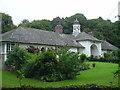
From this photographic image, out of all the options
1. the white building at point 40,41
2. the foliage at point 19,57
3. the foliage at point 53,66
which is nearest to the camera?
the foliage at point 53,66

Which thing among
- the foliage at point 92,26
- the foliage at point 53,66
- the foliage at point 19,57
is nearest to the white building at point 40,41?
the foliage at point 53,66

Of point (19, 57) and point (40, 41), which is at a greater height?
point (40, 41)

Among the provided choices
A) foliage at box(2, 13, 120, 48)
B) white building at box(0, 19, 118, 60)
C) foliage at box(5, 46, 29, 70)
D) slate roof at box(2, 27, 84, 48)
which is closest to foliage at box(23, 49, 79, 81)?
foliage at box(5, 46, 29, 70)

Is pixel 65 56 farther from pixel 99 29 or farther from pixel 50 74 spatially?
pixel 99 29

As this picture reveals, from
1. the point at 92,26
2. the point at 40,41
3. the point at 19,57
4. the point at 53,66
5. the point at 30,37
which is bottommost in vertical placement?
the point at 53,66

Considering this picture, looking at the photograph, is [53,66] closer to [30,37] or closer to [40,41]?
[40,41]

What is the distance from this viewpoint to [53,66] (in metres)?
14.5

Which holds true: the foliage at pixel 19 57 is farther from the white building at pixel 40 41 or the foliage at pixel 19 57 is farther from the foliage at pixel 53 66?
the white building at pixel 40 41

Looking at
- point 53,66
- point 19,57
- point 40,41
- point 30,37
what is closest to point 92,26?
point 40,41

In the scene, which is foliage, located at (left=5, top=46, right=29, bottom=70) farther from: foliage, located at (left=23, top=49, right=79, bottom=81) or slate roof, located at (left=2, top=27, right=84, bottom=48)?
slate roof, located at (left=2, top=27, right=84, bottom=48)

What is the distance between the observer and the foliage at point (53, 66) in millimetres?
14320

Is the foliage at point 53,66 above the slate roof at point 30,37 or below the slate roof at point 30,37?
below

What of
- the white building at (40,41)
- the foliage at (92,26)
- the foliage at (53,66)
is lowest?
the foliage at (53,66)

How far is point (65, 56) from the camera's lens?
48.1ft
